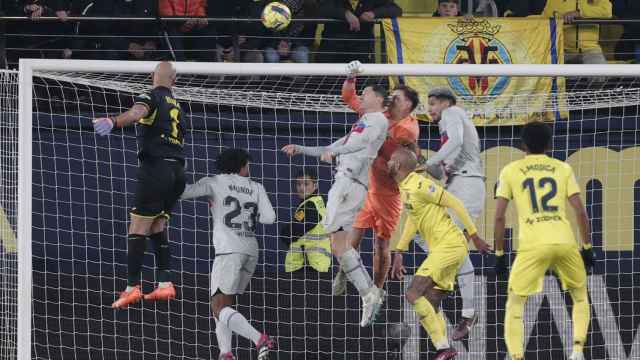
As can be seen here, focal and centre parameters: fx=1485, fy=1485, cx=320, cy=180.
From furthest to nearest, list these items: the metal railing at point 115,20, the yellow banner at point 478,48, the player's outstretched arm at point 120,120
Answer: the yellow banner at point 478,48 < the metal railing at point 115,20 < the player's outstretched arm at point 120,120

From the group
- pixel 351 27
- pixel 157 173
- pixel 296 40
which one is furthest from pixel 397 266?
pixel 296 40

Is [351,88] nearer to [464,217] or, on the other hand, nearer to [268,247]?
[464,217]

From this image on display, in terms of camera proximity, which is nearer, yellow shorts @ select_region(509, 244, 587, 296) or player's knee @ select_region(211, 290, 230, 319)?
yellow shorts @ select_region(509, 244, 587, 296)

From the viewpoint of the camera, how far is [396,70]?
12648 mm

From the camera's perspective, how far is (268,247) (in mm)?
14336

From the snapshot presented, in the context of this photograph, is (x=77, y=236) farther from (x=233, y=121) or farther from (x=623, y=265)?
(x=623, y=265)

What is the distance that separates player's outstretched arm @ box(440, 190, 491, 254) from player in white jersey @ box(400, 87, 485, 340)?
0.69 meters

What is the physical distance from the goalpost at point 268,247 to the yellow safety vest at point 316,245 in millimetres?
278

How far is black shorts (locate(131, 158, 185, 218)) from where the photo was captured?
1249 cm

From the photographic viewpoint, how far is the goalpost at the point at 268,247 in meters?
14.1

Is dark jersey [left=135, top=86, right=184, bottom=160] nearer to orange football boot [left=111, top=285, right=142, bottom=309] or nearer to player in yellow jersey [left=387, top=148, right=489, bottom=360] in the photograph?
orange football boot [left=111, top=285, right=142, bottom=309]

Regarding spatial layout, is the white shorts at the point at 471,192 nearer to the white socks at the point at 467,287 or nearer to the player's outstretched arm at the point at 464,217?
the white socks at the point at 467,287

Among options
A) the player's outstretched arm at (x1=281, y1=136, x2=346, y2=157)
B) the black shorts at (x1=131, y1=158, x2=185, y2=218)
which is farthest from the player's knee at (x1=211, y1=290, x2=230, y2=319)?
the player's outstretched arm at (x1=281, y1=136, x2=346, y2=157)

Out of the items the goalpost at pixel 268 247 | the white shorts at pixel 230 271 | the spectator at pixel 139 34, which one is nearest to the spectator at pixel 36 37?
the spectator at pixel 139 34
